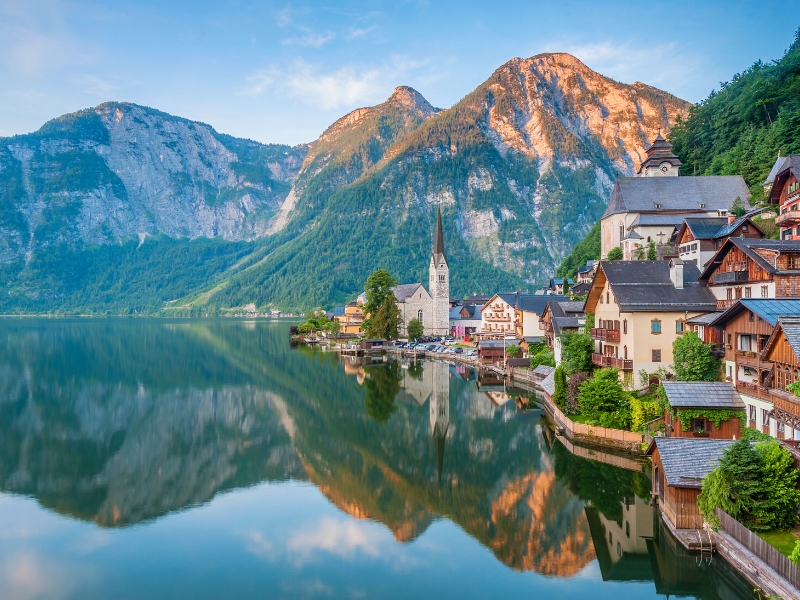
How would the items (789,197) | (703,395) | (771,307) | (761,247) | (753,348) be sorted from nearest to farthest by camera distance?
(771,307), (753,348), (703,395), (761,247), (789,197)

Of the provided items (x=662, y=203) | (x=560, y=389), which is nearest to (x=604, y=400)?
(x=560, y=389)

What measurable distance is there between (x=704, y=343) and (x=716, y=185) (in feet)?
150

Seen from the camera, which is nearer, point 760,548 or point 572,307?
point 760,548

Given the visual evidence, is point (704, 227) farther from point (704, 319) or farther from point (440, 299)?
point (440, 299)

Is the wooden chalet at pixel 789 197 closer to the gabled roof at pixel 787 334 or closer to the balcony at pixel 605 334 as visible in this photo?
the balcony at pixel 605 334

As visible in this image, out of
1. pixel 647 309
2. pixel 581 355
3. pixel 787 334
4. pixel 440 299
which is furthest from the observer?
pixel 440 299

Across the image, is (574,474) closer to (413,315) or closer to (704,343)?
(704,343)

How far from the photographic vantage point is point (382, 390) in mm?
64062

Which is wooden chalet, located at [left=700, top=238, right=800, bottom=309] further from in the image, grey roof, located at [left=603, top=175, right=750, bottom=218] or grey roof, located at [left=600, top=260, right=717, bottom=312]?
grey roof, located at [left=603, top=175, right=750, bottom=218]

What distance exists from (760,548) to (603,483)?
12.3m

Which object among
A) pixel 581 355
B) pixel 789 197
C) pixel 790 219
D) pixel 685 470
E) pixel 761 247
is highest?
pixel 789 197

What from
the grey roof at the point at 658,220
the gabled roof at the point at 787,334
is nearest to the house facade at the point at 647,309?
the gabled roof at the point at 787,334

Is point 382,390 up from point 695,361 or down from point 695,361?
down

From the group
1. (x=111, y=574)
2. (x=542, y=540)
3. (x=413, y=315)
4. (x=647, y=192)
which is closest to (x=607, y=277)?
(x=542, y=540)
